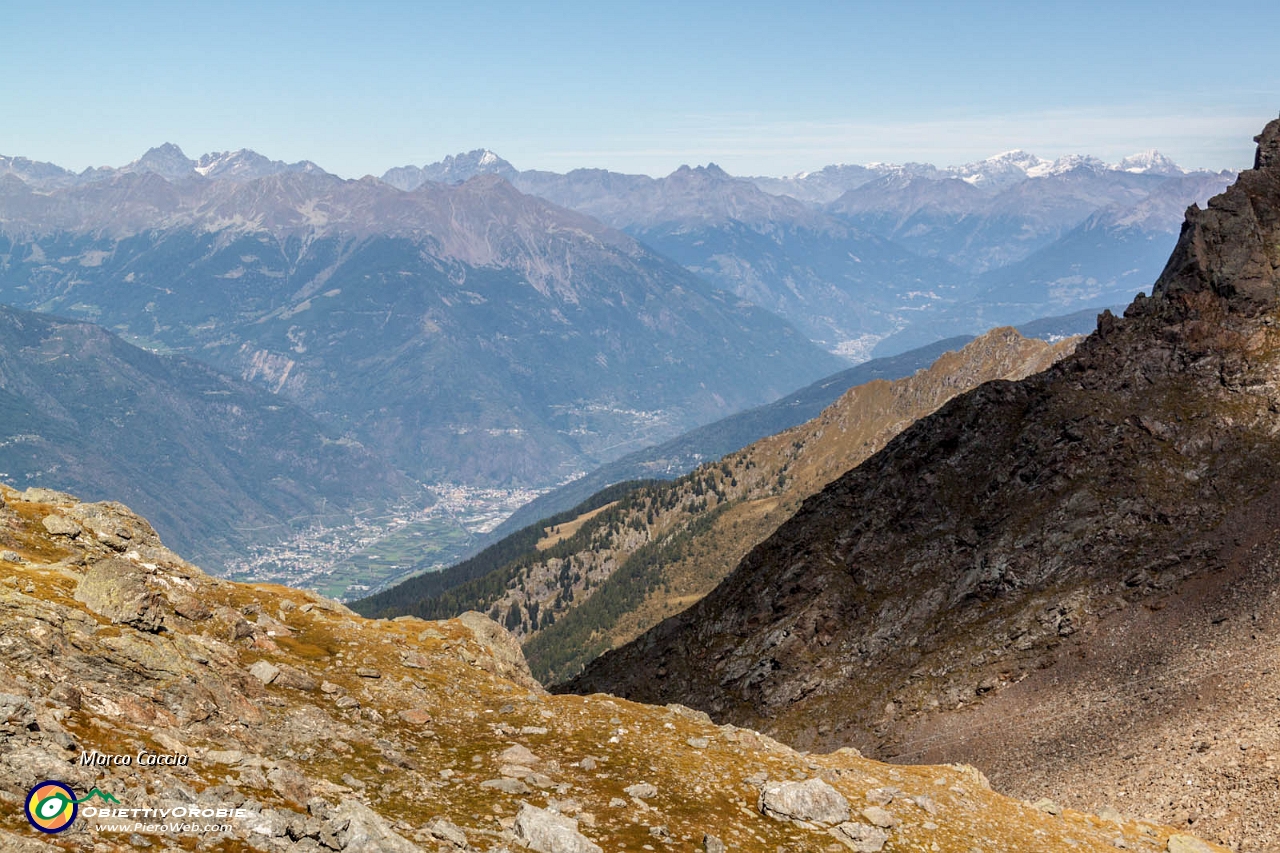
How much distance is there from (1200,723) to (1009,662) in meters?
28.9

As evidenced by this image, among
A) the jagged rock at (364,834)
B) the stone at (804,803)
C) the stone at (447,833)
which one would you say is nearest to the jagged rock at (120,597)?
the jagged rock at (364,834)

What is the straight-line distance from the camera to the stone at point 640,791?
37812 millimetres

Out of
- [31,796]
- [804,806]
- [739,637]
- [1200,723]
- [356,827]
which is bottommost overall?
[739,637]

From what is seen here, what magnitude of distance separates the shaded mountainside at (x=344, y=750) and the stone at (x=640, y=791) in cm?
18

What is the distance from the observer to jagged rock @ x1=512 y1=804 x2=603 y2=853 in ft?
103

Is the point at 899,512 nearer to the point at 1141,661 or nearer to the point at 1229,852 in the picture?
the point at 1141,661

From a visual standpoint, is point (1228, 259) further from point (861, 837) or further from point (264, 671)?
point (264, 671)

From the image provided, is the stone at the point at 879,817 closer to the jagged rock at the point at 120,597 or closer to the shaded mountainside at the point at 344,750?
the shaded mountainside at the point at 344,750

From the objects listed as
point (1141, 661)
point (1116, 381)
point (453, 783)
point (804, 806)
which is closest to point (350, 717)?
point (453, 783)

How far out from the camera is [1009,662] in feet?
320

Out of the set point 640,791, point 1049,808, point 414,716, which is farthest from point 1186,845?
point 414,716

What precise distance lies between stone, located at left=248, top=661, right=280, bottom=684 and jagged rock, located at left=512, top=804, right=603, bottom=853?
14889 millimetres

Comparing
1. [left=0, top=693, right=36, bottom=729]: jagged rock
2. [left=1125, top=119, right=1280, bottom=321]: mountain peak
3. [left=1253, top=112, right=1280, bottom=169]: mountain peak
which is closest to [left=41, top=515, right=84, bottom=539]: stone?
[left=0, top=693, right=36, bottom=729]: jagged rock

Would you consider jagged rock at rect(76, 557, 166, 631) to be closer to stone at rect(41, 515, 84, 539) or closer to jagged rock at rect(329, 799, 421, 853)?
stone at rect(41, 515, 84, 539)
